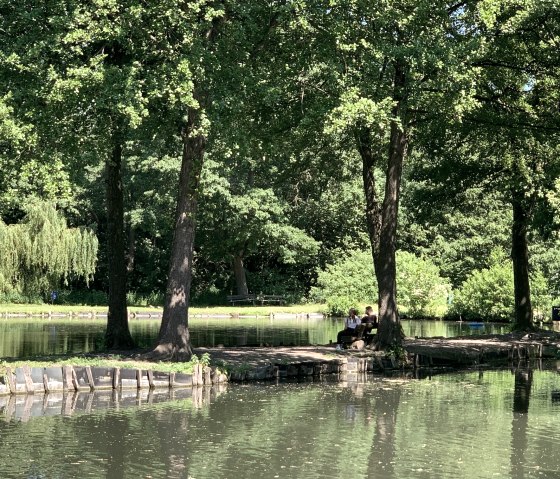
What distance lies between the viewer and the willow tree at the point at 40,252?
143 feet

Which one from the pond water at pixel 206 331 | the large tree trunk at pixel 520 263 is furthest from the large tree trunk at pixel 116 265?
the large tree trunk at pixel 520 263

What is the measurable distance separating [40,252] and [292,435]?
3251cm

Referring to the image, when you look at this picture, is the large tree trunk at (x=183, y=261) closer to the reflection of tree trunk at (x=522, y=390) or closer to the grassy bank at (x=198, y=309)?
the reflection of tree trunk at (x=522, y=390)

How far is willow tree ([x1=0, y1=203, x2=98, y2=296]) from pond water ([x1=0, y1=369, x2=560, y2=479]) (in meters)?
27.4

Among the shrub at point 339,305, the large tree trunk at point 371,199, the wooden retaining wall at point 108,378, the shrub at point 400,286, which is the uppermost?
the large tree trunk at point 371,199

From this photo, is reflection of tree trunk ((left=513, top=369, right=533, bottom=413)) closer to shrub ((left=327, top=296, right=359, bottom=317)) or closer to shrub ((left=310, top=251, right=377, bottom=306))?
shrub ((left=310, top=251, right=377, bottom=306))

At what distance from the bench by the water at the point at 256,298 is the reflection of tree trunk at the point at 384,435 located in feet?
121

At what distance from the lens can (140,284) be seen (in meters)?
61.1

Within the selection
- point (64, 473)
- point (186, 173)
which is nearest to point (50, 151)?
point (186, 173)

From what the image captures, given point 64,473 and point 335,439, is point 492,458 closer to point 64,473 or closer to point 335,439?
point 335,439

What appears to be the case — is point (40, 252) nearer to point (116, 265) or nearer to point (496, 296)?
point (116, 265)

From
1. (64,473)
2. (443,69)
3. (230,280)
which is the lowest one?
(64,473)

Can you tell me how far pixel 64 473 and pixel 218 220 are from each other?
143 feet

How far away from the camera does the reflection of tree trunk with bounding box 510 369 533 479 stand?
41.0ft
